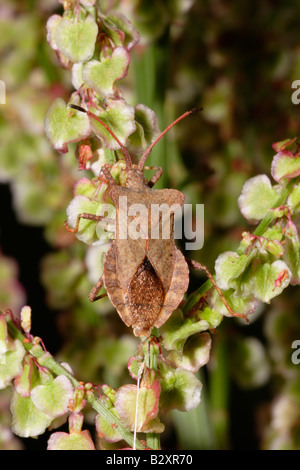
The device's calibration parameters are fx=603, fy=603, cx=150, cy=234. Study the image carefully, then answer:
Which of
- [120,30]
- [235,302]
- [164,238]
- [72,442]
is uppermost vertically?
[120,30]

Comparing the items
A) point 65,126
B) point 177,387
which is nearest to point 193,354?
point 177,387

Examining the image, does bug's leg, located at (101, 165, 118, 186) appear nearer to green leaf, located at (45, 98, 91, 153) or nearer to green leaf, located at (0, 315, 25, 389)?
green leaf, located at (45, 98, 91, 153)

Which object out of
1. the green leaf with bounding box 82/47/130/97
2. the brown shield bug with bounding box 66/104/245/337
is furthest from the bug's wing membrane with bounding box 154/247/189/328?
the green leaf with bounding box 82/47/130/97

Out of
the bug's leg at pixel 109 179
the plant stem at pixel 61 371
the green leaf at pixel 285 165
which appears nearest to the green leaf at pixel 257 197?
the green leaf at pixel 285 165

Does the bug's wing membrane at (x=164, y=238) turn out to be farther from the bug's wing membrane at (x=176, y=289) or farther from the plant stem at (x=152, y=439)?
the plant stem at (x=152, y=439)

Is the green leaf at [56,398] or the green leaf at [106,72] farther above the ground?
the green leaf at [106,72]

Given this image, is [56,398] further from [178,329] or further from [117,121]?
[117,121]

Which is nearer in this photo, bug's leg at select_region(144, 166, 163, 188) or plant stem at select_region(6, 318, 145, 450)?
plant stem at select_region(6, 318, 145, 450)
